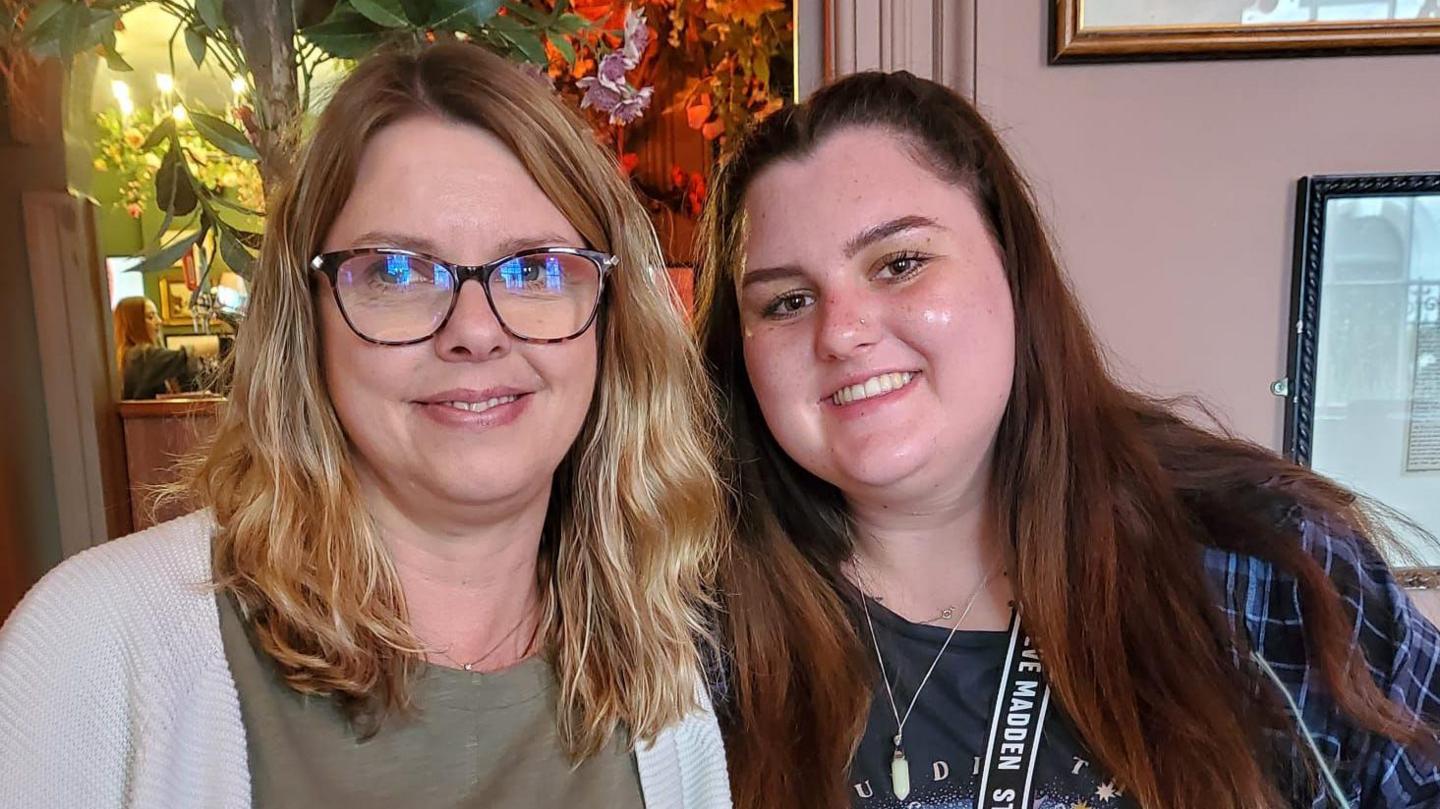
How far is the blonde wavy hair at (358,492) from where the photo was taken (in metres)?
0.87

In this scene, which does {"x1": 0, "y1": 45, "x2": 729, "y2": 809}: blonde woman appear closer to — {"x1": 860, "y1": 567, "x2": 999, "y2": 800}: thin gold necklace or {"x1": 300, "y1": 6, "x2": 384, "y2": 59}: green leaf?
{"x1": 300, "y1": 6, "x2": 384, "y2": 59}: green leaf

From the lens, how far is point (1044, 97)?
1450 mm

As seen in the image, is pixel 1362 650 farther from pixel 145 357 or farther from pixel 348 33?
pixel 145 357

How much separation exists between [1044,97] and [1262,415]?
626 millimetres

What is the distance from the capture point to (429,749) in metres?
0.87

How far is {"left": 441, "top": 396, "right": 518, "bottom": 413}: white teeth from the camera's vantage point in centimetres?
86

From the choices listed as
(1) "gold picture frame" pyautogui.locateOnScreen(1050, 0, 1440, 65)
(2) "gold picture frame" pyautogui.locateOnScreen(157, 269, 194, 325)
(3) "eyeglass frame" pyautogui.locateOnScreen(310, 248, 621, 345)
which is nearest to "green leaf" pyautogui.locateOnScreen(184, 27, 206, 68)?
(3) "eyeglass frame" pyautogui.locateOnScreen(310, 248, 621, 345)

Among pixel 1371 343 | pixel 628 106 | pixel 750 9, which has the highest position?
pixel 750 9

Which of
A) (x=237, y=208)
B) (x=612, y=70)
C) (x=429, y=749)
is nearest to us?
(x=429, y=749)

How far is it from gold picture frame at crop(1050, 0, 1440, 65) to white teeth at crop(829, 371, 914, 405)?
→ 0.74 m

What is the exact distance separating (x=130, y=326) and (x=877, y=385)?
4.32ft

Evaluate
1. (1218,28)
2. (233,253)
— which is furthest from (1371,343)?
(233,253)

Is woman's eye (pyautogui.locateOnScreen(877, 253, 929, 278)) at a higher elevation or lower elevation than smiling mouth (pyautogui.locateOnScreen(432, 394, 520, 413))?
higher

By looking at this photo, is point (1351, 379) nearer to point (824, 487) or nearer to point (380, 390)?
point (824, 487)
